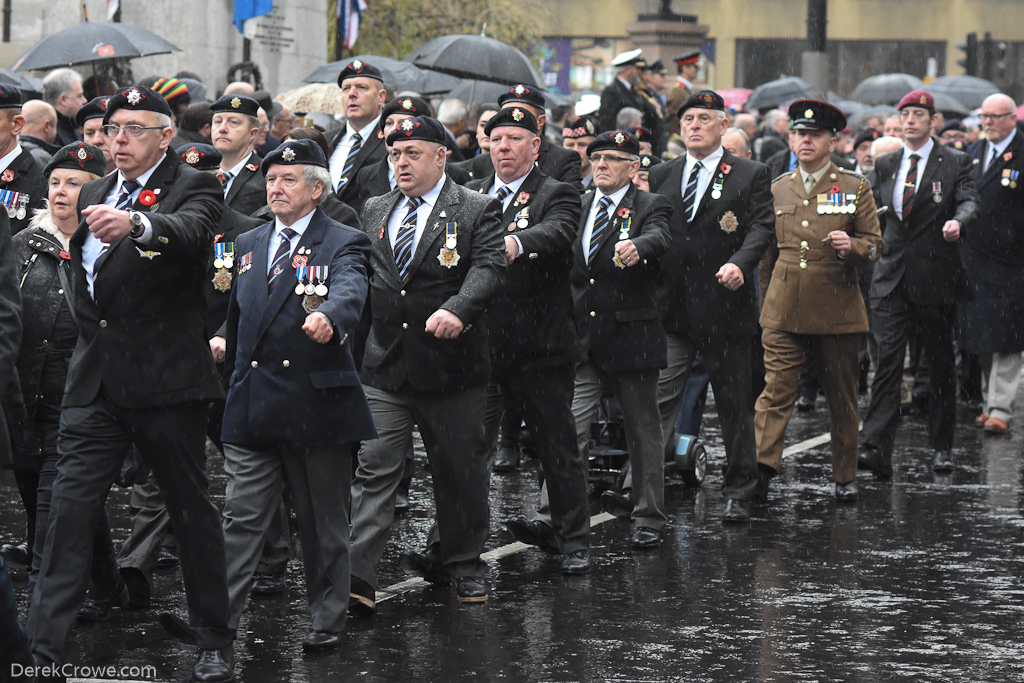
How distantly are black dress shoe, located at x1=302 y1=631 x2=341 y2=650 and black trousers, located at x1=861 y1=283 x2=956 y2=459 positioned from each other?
17.4 feet

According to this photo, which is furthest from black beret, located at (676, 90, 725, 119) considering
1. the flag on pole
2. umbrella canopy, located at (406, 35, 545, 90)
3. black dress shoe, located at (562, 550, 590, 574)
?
the flag on pole

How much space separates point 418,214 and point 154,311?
4.96ft

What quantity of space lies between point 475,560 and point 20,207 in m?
2.65

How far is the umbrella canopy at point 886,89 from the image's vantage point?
28.9 meters

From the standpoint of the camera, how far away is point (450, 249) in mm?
6887

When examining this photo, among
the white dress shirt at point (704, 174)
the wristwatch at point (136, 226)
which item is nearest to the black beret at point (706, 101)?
the white dress shirt at point (704, 174)

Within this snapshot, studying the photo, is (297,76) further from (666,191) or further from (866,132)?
(666,191)

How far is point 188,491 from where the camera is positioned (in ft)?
19.2

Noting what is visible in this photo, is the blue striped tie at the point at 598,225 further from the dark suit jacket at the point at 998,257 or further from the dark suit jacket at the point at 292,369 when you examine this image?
the dark suit jacket at the point at 998,257

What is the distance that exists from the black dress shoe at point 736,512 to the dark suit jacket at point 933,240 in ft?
9.25

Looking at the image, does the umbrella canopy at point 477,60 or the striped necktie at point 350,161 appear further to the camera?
the umbrella canopy at point 477,60

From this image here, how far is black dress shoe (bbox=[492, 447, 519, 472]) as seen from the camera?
1068cm

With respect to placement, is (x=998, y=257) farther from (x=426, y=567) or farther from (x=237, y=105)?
(x=426, y=567)

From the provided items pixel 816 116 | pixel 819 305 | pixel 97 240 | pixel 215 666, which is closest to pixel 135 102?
pixel 97 240
